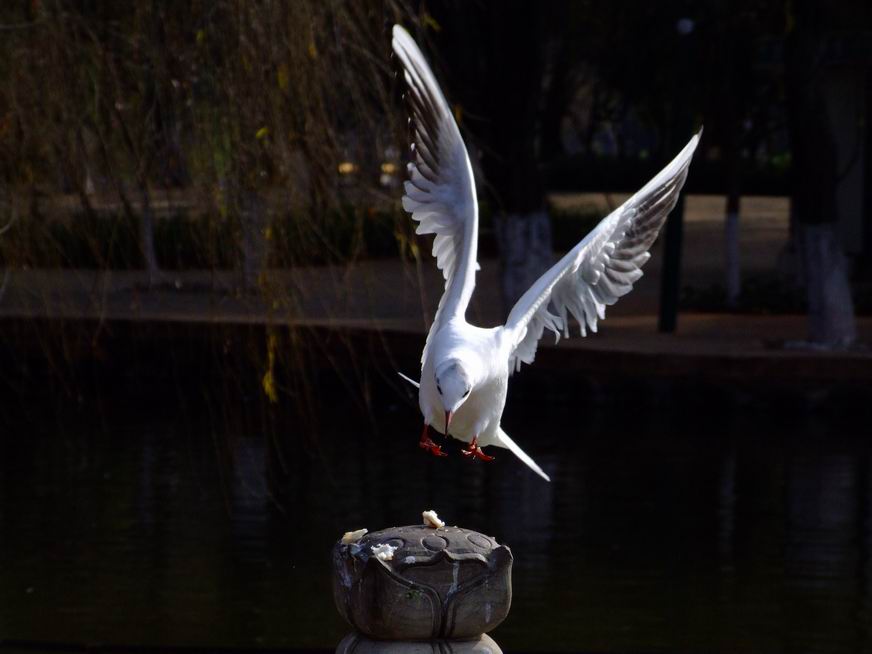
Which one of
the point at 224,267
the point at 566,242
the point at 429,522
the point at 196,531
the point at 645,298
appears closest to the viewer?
the point at 429,522

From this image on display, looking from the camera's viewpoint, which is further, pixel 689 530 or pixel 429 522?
pixel 689 530

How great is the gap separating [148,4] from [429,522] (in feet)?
6.30

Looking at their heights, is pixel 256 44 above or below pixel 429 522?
above

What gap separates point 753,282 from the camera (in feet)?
53.9

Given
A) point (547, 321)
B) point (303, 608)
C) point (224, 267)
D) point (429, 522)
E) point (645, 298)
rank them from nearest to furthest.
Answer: point (429, 522)
point (547, 321)
point (224, 267)
point (303, 608)
point (645, 298)

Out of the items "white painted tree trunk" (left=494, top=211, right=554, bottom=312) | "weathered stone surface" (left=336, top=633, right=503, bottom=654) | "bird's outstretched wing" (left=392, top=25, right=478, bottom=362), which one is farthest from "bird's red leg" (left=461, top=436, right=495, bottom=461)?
"white painted tree trunk" (left=494, top=211, right=554, bottom=312)

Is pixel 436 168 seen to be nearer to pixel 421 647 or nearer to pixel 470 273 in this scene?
pixel 470 273

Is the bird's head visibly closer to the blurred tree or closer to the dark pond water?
the dark pond water

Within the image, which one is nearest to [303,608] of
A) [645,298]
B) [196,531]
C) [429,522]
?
[196,531]

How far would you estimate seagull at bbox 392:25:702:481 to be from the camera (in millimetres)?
3736

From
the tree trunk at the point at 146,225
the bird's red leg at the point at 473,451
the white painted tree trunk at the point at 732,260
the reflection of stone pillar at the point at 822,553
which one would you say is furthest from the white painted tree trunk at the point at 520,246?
the bird's red leg at the point at 473,451

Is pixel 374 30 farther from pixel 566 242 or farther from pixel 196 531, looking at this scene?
pixel 566 242

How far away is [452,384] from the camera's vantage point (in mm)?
3520

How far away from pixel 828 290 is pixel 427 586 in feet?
29.8
